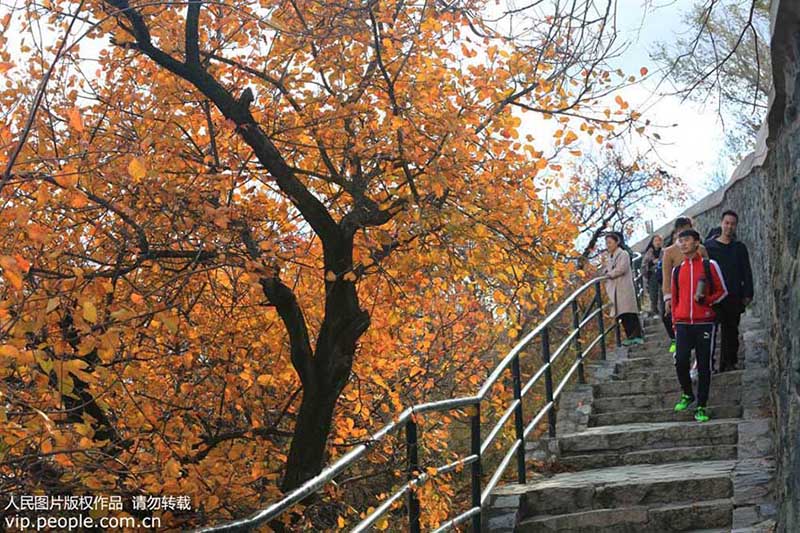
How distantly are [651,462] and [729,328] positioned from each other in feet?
6.63

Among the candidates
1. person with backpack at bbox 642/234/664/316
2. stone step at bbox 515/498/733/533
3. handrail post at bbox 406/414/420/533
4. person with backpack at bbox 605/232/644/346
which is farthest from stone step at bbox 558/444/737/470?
person with backpack at bbox 642/234/664/316

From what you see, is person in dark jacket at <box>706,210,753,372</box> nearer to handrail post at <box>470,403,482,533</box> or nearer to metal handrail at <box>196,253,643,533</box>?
metal handrail at <box>196,253,643,533</box>

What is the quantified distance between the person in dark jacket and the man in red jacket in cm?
50

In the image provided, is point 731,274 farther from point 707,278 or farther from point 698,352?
point 698,352

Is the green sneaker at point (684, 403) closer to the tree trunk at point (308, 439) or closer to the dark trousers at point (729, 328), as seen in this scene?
the dark trousers at point (729, 328)

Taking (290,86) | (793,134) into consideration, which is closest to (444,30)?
(290,86)

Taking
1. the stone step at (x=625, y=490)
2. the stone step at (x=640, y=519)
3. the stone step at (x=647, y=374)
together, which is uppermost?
the stone step at (x=647, y=374)

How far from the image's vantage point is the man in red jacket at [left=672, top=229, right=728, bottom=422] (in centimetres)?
823

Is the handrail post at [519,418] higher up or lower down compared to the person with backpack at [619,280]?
lower down

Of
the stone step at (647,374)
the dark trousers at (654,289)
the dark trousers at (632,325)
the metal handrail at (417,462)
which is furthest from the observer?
the dark trousers at (654,289)

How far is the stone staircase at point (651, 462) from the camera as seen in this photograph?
6355 mm

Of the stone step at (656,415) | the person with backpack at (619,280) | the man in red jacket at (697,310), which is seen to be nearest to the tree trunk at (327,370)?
the stone step at (656,415)

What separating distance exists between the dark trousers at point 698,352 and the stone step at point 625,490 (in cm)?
110

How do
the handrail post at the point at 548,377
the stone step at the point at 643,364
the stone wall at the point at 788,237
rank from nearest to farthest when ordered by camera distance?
the stone wall at the point at 788,237
the handrail post at the point at 548,377
the stone step at the point at 643,364
